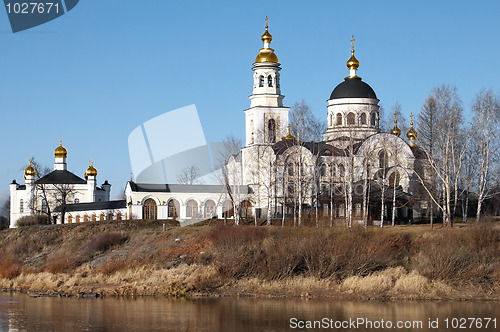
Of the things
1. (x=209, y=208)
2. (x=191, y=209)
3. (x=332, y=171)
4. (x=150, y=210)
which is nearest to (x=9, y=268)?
(x=150, y=210)

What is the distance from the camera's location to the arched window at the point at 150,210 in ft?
176

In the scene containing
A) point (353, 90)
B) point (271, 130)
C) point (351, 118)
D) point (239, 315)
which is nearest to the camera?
point (239, 315)

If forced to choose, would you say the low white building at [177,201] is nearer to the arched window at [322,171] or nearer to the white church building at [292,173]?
the white church building at [292,173]

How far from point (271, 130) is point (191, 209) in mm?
7341

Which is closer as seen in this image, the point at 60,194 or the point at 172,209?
the point at 172,209

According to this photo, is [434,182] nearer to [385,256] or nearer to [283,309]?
[385,256]

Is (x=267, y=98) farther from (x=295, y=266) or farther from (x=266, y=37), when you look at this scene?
(x=295, y=266)

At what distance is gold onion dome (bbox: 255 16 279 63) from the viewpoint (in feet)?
170

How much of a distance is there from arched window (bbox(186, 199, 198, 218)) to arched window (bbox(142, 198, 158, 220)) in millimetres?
1977

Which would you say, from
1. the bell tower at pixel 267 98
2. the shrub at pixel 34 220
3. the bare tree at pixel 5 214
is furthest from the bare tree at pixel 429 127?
the bare tree at pixel 5 214

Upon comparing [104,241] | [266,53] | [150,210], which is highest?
[266,53]

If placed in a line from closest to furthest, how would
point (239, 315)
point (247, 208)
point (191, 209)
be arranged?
point (239, 315)
point (247, 208)
point (191, 209)

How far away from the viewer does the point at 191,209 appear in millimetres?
54531

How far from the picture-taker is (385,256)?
32781mm
